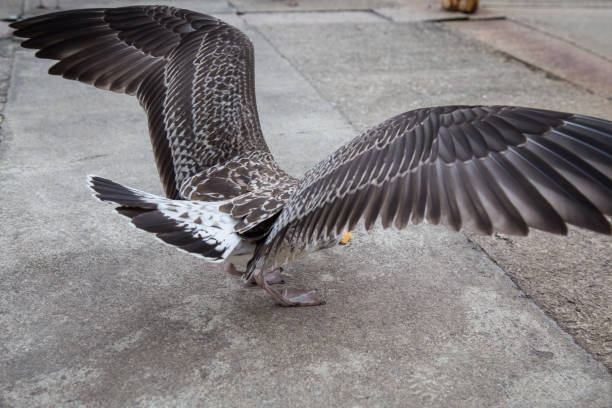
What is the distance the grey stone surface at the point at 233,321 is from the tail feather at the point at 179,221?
46cm

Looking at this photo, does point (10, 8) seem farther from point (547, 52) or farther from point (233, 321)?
point (233, 321)

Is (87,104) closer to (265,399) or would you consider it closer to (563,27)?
(265,399)

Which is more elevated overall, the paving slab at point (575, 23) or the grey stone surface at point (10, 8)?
the paving slab at point (575, 23)

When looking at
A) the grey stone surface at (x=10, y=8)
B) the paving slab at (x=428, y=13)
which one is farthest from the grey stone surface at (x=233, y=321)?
the paving slab at (x=428, y=13)

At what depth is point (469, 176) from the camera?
2191mm

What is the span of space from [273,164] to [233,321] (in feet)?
3.00

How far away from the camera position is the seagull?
2.11 metres

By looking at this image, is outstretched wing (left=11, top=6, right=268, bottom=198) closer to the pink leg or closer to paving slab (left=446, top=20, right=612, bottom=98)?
the pink leg

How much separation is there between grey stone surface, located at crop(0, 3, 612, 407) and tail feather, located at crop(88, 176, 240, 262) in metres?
0.46

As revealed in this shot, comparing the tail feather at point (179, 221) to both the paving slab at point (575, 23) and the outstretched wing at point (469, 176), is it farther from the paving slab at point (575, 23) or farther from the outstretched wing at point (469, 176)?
the paving slab at point (575, 23)

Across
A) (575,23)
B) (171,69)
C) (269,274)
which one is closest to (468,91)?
(171,69)

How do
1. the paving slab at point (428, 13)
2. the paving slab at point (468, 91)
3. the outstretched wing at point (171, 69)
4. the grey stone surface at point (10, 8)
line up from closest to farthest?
1. the paving slab at point (468, 91)
2. the outstretched wing at point (171, 69)
3. the grey stone surface at point (10, 8)
4. the paving slab at point (428, 13)

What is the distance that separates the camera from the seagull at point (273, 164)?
211cm

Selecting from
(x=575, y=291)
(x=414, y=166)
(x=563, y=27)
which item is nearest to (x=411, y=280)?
(x=575, y=291)
